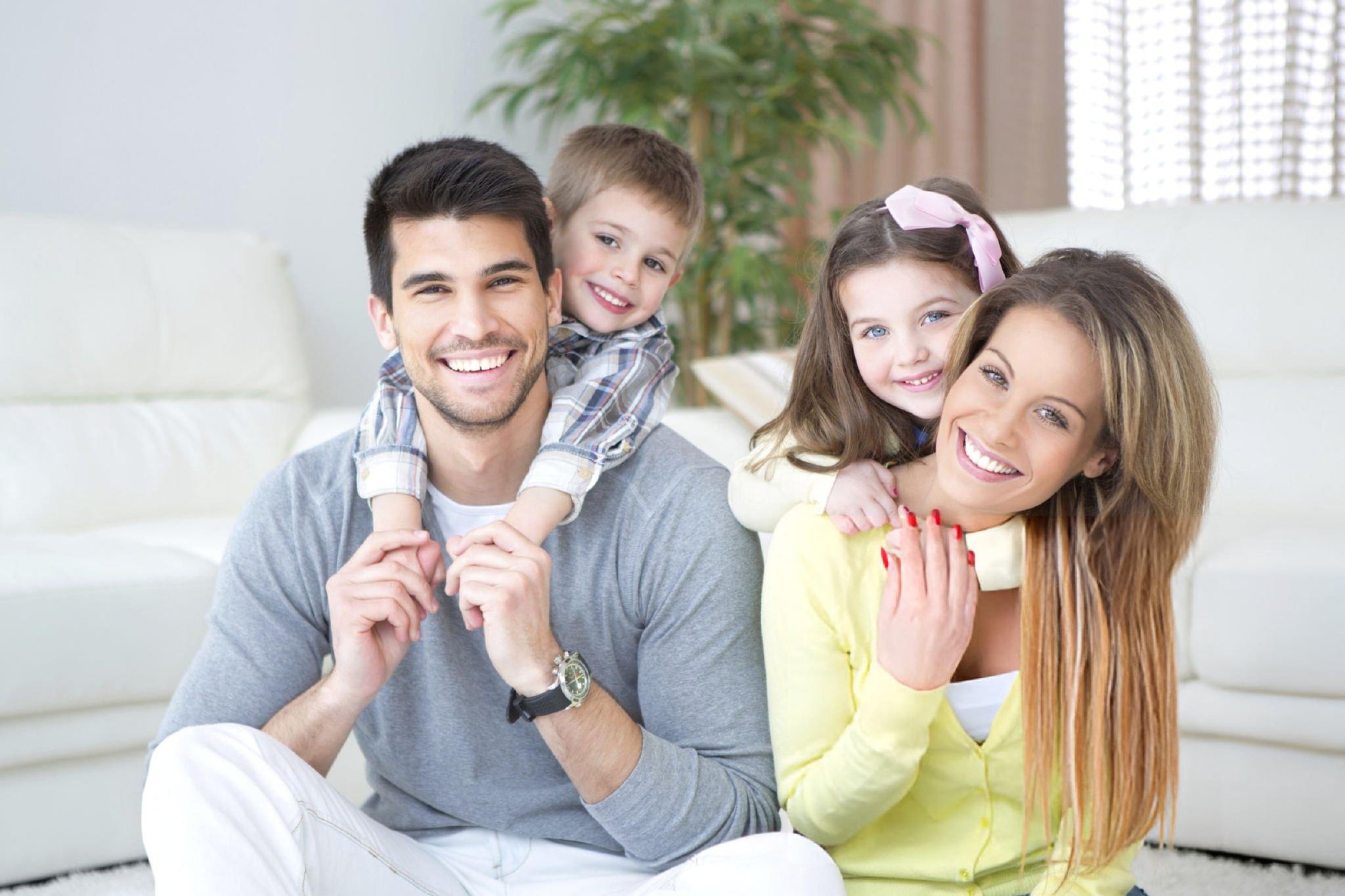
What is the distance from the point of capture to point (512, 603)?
46.7 inches

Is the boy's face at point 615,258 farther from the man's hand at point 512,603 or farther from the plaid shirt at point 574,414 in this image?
the man's hand at point 512,603

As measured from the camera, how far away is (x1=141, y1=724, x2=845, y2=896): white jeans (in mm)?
1055

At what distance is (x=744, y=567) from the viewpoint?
136 centimetres

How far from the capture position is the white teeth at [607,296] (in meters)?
1.66

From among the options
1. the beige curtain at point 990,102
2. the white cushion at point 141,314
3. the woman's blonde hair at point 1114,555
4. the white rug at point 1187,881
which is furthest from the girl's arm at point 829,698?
the beige curtain at point 990,102

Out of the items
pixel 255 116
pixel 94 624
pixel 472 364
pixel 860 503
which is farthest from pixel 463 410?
pixel 255 116

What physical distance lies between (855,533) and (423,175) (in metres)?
0.60

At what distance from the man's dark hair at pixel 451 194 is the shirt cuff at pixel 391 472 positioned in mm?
178

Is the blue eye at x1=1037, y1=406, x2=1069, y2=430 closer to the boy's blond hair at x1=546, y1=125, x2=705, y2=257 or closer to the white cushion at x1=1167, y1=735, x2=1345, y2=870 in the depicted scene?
the boy's blond hair at x1=546, y1=125, x2=705, y2=257

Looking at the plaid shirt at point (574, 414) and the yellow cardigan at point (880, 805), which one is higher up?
the plaid shirt at point (574, 414)

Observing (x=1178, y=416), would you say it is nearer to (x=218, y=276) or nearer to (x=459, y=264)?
(x=459, y=264)

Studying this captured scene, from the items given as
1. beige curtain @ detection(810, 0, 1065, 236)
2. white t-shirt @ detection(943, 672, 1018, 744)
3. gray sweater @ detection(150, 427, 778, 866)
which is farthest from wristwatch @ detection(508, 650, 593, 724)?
beige curtain @ detection(810, 0, 1065, 236)

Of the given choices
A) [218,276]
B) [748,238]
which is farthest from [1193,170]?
[218,276]

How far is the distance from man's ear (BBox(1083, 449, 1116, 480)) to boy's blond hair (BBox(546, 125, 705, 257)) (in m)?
0.75
